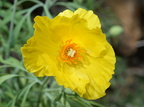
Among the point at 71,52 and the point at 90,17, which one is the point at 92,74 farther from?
the point at 90,17

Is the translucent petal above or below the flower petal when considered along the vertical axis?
above

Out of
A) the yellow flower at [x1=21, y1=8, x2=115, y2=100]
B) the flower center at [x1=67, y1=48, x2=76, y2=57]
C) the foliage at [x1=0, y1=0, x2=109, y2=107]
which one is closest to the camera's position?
the yellow flower at [x1=21, y1=8, x2=115, y2=100]

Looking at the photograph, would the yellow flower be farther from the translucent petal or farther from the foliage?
the foliage

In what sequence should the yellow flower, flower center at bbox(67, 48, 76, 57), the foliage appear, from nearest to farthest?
the yellow flower < flower center at bbox(67, 48, 76, 57) < the foliage

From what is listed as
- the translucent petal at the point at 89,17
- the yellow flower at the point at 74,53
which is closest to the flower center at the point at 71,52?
the yellow flower at the point at 74,53

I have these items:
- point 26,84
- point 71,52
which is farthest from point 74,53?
point 26,84

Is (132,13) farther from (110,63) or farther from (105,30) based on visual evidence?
(110,63)

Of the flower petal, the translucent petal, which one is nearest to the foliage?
the flower petal

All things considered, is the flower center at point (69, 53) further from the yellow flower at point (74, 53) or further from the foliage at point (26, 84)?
the foliage at point (26, 84)

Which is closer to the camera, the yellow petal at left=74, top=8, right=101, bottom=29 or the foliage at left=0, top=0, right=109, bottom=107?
the yellow petal at left=74, top=8, right=101, bottom=29
